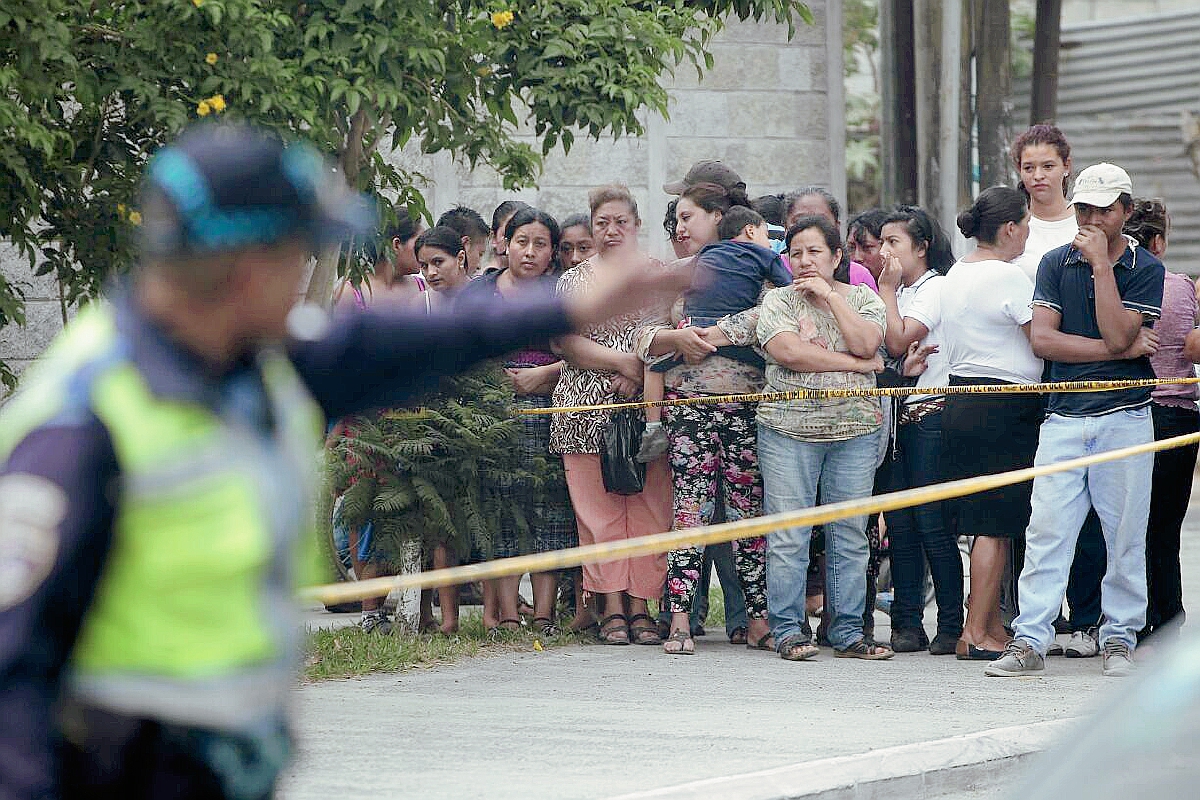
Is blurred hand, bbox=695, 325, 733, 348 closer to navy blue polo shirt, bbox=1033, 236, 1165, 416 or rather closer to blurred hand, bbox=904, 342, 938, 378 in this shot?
blurred hand, bbox=904, 342, 938, 378

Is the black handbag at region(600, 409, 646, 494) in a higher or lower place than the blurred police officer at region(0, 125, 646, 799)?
lower

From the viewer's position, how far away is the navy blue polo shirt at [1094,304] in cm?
821

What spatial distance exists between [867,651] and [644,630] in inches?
46.6

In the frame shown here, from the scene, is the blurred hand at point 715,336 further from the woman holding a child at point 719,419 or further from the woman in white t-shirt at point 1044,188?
the woman in white t-shirt at point 1044,188

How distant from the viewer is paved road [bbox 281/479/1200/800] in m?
6.21

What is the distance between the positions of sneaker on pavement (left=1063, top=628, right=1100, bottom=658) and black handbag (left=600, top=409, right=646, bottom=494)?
224cm

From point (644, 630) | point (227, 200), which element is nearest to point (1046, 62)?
point (644, 630)

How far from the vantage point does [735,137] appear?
15586 mm

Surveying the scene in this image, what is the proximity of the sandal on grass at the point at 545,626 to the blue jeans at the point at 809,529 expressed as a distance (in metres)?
1.21

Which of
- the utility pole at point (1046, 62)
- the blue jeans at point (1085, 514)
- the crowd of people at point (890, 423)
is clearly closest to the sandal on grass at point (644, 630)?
the crowd of people at point (890, 423)

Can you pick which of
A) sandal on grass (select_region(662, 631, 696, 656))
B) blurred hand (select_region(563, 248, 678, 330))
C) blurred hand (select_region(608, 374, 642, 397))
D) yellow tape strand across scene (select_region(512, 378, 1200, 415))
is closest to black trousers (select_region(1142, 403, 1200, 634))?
yellow tape strand across scene (select_region(512, 378, 1200, 415))

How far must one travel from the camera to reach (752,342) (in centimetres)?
891

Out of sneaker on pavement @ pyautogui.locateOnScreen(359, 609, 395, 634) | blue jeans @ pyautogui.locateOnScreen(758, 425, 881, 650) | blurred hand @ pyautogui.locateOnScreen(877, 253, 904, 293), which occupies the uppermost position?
blurred hand @ pyautogui.locateOnScreen(877, 253, 904, 293)

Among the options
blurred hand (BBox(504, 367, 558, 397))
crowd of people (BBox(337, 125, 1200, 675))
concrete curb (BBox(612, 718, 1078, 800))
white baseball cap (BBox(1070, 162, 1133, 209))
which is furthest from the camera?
blurred hand (BBox(504, 367, 558, 397))
